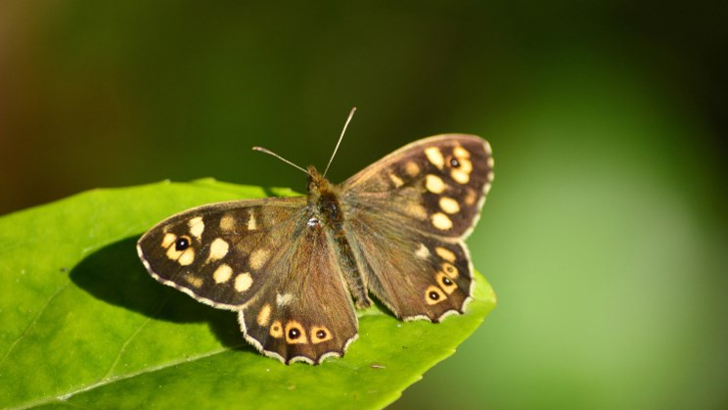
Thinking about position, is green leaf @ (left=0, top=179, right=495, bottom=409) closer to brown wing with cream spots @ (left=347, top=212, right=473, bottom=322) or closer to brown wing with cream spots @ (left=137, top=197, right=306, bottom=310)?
brown wing with cream spots @ (left=347, top=212, right=473, bottom=322)

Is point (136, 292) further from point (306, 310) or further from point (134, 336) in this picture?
point (306, 310)

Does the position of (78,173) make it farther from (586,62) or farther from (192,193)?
(586,62)

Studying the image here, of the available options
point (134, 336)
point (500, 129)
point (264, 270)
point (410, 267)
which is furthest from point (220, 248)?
point (500, 129)

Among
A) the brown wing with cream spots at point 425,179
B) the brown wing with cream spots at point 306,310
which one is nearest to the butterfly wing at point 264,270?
the brown wing with cream spots at point 306,310

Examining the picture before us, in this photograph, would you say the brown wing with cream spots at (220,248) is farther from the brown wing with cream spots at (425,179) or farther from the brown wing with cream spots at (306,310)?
the brown wing with cream spots at (425,179)

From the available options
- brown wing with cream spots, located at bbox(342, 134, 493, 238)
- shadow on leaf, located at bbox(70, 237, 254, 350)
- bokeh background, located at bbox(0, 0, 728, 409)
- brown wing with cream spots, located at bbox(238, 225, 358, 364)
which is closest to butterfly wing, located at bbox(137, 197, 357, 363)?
brown wing with cream spots, located at bbox(238, 225, 358, 364)

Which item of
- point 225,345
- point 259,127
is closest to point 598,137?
point 259,127

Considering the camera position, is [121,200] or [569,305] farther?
[569,305]
